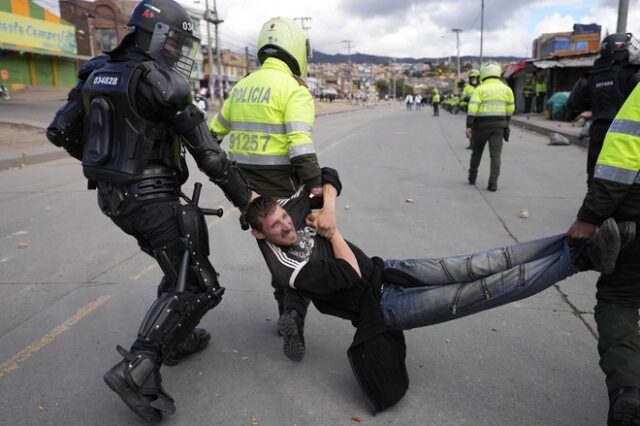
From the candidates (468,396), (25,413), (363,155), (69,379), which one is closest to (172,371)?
(69,379)

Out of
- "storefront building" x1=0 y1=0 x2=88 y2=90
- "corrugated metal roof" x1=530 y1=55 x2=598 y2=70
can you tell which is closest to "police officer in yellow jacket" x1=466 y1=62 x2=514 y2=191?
"corrugated metal roof" x1=530 y1=55 x2=598 y2=70

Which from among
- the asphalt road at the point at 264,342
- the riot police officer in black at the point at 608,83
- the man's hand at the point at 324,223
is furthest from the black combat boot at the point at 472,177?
the man's hand at the point at 324,223

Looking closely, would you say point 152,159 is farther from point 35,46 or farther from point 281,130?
point 35,46

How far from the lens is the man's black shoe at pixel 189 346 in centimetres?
325

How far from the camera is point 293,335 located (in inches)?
124

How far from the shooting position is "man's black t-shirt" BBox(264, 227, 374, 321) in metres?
2.76

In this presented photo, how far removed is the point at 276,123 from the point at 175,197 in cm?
72

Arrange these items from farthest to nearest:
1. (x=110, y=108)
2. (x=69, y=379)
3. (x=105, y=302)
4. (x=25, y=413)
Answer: (x=105, y=302) < (x=69, y=379) < (x=25, y=413) < (x=110, y=108)

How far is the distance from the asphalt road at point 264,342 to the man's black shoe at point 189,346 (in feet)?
0.17

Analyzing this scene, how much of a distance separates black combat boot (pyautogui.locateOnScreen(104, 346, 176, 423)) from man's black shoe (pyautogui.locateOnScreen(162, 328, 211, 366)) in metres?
0.64

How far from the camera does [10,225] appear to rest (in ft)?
22.2

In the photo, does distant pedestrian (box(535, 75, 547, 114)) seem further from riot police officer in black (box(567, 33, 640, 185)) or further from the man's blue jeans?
the man's blue jeans

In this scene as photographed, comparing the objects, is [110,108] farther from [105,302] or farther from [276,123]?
[105,302]

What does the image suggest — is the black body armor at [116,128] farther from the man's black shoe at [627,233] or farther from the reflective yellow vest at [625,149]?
the man's black shoe at [627,233]
